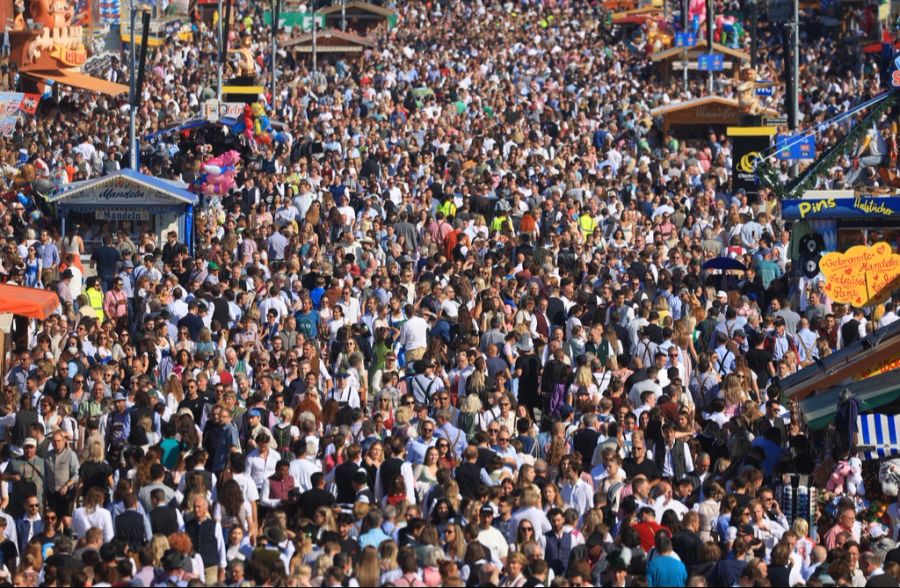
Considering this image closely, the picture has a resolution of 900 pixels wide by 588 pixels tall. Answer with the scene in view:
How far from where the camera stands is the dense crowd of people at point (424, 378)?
636 inches

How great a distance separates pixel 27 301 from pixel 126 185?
21.4 ft

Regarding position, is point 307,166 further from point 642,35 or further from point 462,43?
point 642,35

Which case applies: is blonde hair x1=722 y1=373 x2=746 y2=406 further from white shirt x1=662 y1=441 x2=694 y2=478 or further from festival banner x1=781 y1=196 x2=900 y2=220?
festival banner x1=781 y1=196 x2=900 y2=220

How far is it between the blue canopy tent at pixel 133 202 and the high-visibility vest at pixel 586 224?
488cm

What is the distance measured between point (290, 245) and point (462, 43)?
29648mm

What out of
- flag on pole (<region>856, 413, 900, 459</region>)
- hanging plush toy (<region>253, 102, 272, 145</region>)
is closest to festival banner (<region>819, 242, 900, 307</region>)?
flag on pole (<region>856, 413, 900, 459</region>)

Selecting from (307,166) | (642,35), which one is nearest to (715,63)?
(642,35)

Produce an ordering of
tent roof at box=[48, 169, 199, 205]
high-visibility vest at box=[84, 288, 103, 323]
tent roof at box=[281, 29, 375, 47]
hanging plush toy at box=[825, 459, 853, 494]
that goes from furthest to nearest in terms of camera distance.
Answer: tent roof at box=[281, 29, 375, 47]
tent roof at box=[48, 169, 199, 205]
high-visibility vest at box=[84, 288, 103, 323]
hanging plush toy at box=[825, 459, 853, 494]

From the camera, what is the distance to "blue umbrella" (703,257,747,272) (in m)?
26.5

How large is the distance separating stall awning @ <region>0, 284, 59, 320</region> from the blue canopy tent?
5.70 meters

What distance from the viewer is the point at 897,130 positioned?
28.4 m

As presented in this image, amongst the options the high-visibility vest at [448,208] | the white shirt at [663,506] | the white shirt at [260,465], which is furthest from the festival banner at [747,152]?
the white shirt at [663,506]

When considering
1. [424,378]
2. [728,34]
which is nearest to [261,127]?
[424,378]

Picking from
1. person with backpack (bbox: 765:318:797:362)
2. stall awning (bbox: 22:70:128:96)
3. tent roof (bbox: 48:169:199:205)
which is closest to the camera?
person with backpack (bbox: 765:318:797:362)
